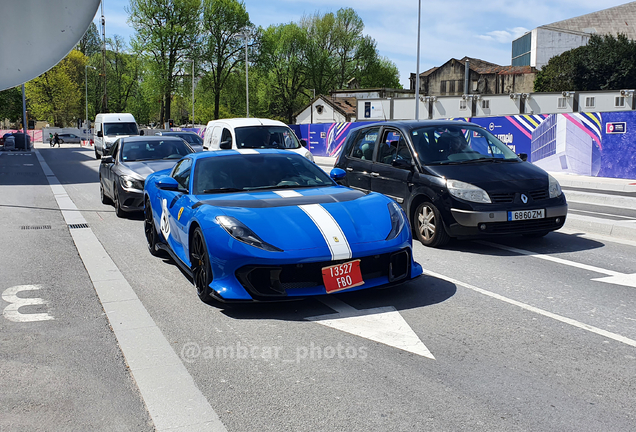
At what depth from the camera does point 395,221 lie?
552cm

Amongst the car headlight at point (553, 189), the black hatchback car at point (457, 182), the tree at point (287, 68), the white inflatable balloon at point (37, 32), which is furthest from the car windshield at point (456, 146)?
the tree at point (287, 68)

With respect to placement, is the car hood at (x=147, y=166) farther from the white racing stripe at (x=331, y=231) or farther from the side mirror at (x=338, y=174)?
the white racing stripe at (x=331, y=231)

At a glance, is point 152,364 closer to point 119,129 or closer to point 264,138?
point 264,138

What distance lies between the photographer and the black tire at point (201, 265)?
5281 mm

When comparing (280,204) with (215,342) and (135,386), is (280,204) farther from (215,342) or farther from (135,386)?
(135,386)

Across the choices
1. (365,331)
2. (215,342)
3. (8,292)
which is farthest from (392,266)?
(8,292)

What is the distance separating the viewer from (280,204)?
559 centimetres

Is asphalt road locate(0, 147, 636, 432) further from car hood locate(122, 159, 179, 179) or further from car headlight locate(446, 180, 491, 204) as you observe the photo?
car hood locate(122, 159, 179, 179)

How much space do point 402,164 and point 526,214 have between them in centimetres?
183

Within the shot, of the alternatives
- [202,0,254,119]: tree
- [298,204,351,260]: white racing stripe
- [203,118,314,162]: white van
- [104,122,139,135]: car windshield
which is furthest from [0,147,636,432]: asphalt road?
[202,0,254,119]: tree

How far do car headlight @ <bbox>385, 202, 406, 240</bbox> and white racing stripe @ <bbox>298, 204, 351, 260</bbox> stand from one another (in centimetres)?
43

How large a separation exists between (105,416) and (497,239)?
6.61 metres

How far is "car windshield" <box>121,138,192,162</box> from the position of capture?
1249cm

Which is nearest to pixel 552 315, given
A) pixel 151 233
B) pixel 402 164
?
pixel 402 164
